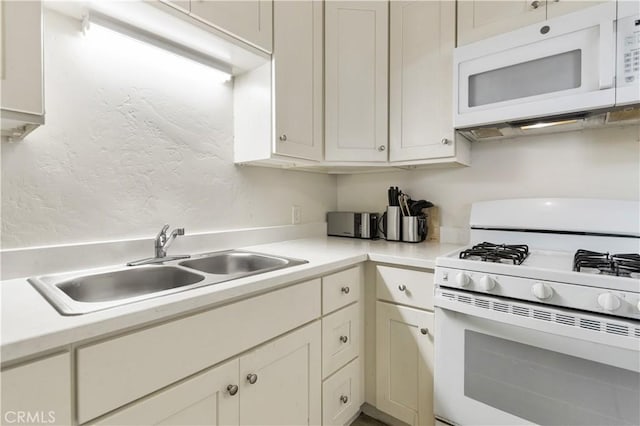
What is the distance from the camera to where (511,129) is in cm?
158

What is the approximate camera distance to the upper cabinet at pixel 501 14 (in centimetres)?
137

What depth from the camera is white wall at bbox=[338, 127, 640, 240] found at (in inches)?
58.5

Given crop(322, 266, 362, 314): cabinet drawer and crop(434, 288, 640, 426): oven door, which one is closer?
crop(434, 288, 640, 426): oven door

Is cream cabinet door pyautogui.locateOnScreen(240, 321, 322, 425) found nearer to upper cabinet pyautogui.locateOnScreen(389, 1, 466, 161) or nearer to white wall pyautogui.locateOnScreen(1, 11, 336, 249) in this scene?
white wall pyautogui.locateOnScreen(1, 11, 336, 249)

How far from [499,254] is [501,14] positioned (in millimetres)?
1155

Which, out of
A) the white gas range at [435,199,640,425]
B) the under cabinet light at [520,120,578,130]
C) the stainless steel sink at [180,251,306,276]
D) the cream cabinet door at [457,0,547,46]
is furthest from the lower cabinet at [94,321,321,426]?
the cream cabinet door at [457,0,547,46]

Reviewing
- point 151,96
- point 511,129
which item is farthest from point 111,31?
point 511,129

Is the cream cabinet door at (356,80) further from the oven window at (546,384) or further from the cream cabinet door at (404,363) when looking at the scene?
the oven window at (546,384)

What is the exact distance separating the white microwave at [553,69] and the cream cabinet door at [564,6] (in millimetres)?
47

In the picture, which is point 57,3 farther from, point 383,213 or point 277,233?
point 383,213

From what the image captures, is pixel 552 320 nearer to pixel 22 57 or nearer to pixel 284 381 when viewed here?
pixel 284 381

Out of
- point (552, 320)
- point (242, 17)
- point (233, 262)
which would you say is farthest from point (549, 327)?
point (242, 17)

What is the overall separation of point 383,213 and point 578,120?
112 cm

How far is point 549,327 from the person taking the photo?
1.07 meters
